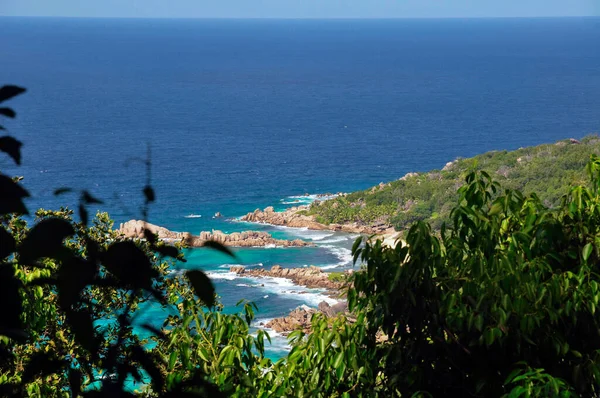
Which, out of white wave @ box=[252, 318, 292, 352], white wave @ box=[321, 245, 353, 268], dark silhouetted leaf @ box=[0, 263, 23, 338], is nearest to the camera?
dark silhouetted leaf @ box=[0, 263, 23, 338]

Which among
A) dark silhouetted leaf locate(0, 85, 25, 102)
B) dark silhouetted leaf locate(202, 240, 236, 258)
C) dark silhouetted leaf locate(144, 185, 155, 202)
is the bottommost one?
dark silhouetted leaf locate(202, 240, 236, 258)

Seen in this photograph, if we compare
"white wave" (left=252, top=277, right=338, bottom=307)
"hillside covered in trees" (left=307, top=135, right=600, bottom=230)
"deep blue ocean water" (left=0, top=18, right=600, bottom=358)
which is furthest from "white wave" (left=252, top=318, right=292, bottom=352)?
"hillside covered in trees" (left=307, top=135, right=600, bottom=230)

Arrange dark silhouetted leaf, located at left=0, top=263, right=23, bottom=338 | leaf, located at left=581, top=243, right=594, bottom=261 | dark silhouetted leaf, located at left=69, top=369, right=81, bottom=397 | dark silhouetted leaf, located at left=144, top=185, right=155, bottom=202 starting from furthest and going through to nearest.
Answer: leaf, located at left=581, top=243, right=594, bottom=261
dark silhouetted leaf, located at left=144, top=185, right=155, bottom=202
dark silhouetted leaf, located at left=69, top=369, right=81, bottom=397
dark silhouetted leaf, located at left=0, top=263, right=23, bottom=338

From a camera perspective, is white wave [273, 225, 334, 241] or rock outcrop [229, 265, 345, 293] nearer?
rock outcrop [229, 265, 345, 293]

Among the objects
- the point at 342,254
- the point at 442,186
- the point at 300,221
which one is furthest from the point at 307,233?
the point at 442,186

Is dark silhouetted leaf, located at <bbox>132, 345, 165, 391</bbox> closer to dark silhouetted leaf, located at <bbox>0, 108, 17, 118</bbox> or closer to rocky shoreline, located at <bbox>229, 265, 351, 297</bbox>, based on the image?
dark silhouetted leaf, located at <bbox>0, 108, 17, 118</bbox>

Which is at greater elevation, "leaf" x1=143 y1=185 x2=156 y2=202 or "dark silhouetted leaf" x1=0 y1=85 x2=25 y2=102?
"dark silhouetted leaf" x1=0 y1=85 x2=25 y2=102

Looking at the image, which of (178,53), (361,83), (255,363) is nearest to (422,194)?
(255,363)
